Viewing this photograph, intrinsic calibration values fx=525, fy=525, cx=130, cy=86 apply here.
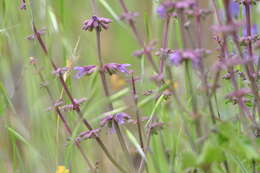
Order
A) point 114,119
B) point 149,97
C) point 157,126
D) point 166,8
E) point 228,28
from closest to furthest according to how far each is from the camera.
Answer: point 228,28 < point 166,8 < point 149,97 < point 157,126 < point 114,119

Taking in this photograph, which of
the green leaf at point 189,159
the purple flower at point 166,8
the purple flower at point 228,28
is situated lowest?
the green leaf at point 189,159

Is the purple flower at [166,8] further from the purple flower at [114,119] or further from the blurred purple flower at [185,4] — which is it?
the purple flower at [114,119]

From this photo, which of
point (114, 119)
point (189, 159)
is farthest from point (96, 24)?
point (189, 159)

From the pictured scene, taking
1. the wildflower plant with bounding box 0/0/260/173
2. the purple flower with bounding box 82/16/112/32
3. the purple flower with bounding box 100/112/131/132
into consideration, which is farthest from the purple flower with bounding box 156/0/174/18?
the purple flower with bounding box 100/112/131/132

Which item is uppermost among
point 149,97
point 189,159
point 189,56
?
point 189,56

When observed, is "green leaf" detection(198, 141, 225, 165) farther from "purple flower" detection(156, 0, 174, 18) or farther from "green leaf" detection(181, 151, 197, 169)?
"purple flower" detection(156, 0, 174, 18)

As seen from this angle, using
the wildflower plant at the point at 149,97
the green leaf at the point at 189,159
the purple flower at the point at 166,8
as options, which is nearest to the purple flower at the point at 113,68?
the wildflower plant at the point at 149,97

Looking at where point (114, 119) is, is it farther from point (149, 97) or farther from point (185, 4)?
point (185, 4)

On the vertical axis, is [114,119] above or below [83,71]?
below

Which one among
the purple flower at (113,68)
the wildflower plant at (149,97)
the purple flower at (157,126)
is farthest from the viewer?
the purple flower at (113,68)

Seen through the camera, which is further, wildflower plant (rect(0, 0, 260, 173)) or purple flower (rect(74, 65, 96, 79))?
purple flower (rect(74, 65, 96, 79))
